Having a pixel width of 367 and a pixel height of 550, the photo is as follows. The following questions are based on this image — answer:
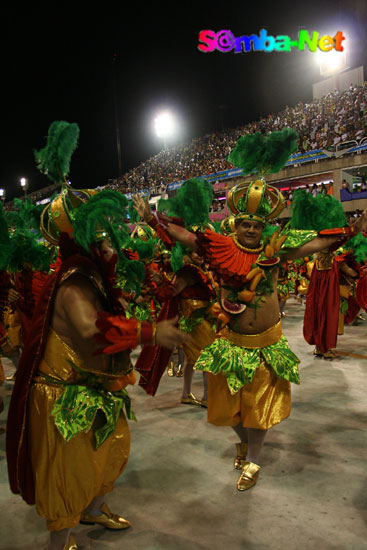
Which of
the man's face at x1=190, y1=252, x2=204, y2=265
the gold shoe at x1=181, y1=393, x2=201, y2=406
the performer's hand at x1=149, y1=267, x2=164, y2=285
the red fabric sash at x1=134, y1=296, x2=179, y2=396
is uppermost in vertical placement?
the man's face at x1=190, y1=252, x2=204, y2=265

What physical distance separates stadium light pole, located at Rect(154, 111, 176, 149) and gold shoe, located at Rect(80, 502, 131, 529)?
36.0 meters

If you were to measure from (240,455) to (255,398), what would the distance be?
61 centimetres

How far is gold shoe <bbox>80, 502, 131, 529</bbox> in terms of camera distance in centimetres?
252

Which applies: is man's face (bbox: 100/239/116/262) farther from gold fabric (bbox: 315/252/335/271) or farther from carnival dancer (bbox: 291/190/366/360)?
gold fabric (bbox: 315/252/335/271)

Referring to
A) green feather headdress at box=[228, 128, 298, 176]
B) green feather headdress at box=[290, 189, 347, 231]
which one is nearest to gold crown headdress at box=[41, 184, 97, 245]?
green feather headdress at box=[228, 128, 298, 176]

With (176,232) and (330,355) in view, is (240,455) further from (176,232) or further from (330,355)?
(330,355)

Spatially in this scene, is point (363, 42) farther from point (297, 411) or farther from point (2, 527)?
point (2, 527)

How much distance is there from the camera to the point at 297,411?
4.27 m

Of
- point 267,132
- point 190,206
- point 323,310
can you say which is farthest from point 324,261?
point 267,132

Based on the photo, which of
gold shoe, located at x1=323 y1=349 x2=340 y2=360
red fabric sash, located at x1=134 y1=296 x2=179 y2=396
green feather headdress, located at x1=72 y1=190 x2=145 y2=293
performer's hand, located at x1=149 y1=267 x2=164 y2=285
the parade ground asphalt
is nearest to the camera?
green feather headdress, located at x1=72 y1=190 x2=145 y2=293

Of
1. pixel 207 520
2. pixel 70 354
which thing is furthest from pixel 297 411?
pixel 70 354

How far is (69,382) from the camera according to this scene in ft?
6.79

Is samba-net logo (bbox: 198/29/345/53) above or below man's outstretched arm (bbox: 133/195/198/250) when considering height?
above

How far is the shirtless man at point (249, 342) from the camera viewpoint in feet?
9.68
